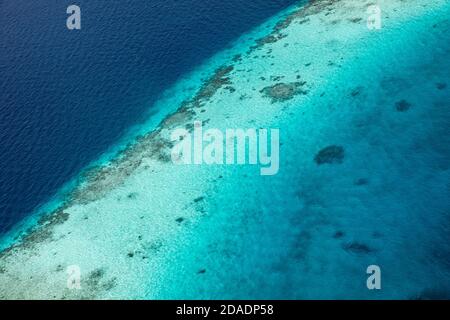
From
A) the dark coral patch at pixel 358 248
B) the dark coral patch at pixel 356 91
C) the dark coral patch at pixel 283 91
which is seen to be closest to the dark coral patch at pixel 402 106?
the dark coral patch at pixel 356 91

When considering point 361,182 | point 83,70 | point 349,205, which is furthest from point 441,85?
point 83,70

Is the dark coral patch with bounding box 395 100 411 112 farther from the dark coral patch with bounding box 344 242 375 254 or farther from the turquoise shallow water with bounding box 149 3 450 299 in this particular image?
the dark coral patch with bounding box 344 242 375 254

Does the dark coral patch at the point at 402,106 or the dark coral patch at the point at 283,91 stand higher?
the dark coral patch at the point at 283,91

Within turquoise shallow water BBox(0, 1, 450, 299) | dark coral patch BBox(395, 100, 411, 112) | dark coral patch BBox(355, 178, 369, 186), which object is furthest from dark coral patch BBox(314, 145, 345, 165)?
dark coral patch BBox(395, 100, 411, 112)

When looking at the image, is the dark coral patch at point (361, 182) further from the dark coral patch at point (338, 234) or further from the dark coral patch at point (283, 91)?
the dark coral patch at point (283, 91)

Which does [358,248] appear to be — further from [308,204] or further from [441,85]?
[441,85]
